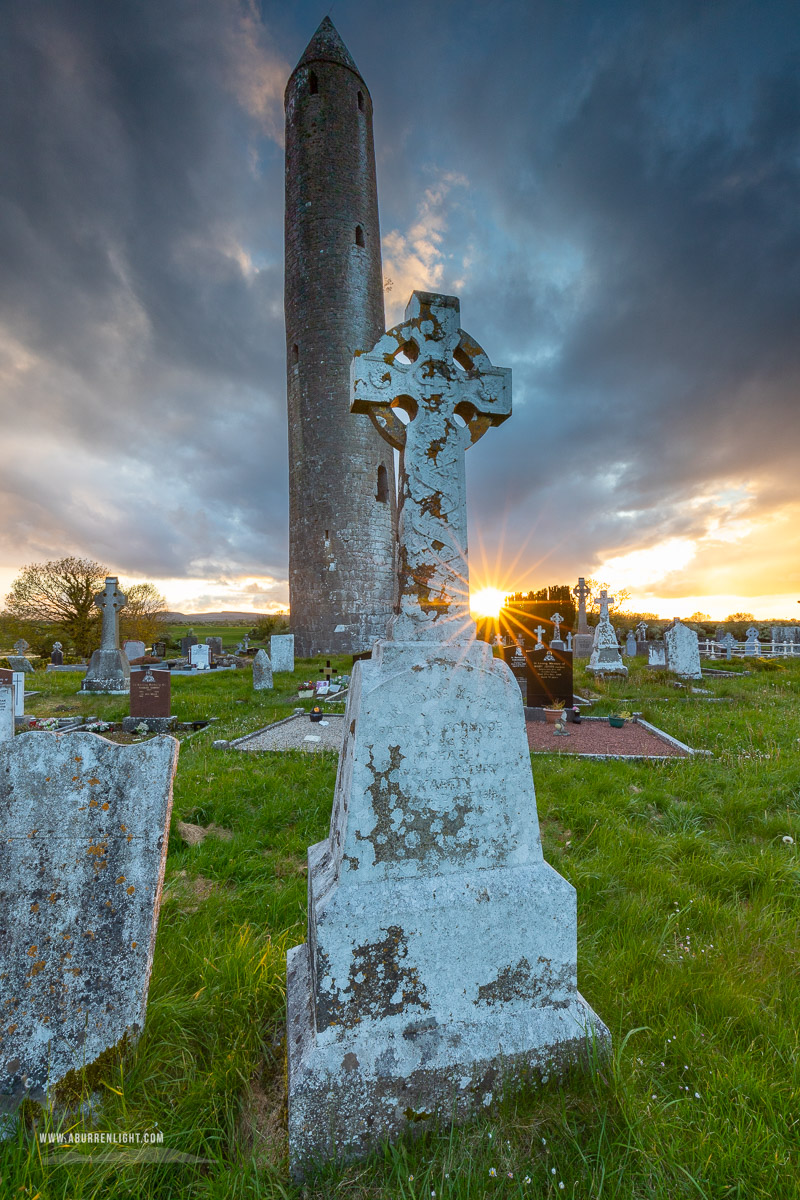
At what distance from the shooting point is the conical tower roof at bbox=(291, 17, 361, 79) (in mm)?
16406

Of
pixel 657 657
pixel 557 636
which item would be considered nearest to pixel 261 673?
pixel 557 636

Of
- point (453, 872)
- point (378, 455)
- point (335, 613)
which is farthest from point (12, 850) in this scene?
point (378, 455)

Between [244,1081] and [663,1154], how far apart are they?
4.06ft

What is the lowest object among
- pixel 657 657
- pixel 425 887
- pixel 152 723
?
pixel 152 723

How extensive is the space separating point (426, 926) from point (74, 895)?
1159mm

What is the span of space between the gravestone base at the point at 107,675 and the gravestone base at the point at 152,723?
181 inches

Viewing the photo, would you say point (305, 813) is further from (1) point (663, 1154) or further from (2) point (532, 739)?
(2) point (532, 739)

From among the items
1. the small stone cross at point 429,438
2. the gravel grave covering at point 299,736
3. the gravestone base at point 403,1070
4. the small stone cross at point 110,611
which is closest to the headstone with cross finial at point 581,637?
the gravel grave covering at point 299,736

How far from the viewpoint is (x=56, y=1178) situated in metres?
1.27

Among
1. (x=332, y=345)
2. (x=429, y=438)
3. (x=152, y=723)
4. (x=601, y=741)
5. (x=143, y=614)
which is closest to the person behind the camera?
(x=429, y=438)

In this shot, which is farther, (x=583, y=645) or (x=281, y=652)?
(x=583, y=645)

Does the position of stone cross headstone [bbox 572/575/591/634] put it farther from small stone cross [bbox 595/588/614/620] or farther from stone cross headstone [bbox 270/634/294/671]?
stone cross headstone [bbox 270/634/294/671]

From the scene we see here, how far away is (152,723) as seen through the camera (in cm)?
780

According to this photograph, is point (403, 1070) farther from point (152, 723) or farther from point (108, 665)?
point (108, 665)
